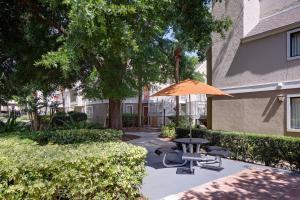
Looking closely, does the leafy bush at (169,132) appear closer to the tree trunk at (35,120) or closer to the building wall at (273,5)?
the tree trunk at (35,120)

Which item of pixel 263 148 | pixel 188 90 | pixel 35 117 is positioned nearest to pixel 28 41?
pixel 35 117

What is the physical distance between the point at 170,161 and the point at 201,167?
1.15 m

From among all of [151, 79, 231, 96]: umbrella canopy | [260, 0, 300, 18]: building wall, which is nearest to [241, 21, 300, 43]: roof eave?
[260, 0, 300, 18]: building wall

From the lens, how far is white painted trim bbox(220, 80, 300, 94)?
12277 mm

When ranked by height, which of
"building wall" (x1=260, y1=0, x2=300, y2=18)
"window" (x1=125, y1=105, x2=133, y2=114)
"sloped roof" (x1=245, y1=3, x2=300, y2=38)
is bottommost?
"window" (x1=125, y1=105, x2=133, y2=114)

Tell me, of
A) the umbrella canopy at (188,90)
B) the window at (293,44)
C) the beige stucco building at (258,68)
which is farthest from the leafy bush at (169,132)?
the umbrella canopy at (188,90)

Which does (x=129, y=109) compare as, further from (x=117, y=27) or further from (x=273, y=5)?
(x=117, y=27)

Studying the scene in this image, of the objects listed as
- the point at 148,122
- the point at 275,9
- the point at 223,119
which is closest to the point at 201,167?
the point at 223,119

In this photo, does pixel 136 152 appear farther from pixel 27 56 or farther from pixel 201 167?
pixel 27 56

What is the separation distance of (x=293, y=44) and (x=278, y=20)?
151cm

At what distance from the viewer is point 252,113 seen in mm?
14078

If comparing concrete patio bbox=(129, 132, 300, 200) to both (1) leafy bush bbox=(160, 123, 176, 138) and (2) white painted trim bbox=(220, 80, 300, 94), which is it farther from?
(1) leafy bush bbox=(160, 123, 176, 138)

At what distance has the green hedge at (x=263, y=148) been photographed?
30.8 feet

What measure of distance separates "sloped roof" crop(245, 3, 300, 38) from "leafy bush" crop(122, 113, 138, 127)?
20337 mm
